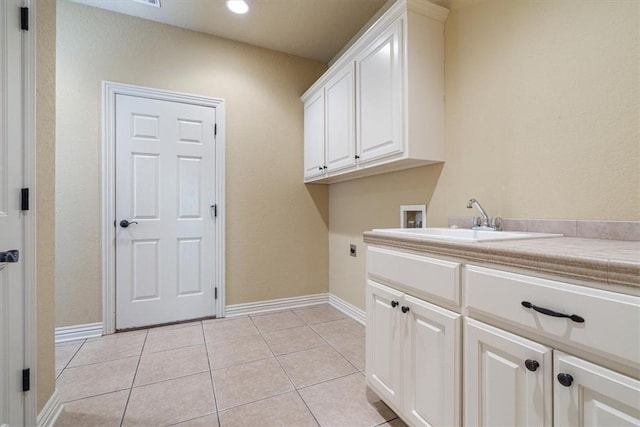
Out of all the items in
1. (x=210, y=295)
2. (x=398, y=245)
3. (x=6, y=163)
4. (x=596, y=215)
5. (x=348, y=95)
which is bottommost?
(x=210, y=295)

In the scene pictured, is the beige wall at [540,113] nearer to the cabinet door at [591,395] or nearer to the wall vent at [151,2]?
the cabinet door at [591,395]

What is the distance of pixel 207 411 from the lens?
4.84 ft

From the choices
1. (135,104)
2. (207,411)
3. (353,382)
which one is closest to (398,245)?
(353,382)

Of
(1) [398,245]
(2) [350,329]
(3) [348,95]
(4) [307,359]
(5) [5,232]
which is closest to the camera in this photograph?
(5) [5,232]

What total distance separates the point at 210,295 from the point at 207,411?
138 centimetres

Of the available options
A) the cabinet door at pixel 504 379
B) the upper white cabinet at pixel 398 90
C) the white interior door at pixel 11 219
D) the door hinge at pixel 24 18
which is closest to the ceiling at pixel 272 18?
the upper white cabinet at pixel 398 90

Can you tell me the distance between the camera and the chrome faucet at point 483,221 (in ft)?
4.87

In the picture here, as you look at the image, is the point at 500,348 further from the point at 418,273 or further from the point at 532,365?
the point at 418,273

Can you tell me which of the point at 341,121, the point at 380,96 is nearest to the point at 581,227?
the point at 380,96

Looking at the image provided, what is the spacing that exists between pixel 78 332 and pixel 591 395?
10.1 feet

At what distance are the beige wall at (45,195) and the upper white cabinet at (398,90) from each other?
67.5 inches

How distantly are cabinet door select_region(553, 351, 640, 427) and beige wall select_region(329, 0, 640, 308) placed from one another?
73cm

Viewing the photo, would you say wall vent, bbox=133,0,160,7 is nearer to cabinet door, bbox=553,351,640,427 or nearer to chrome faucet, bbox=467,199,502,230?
chrome faucet, bbox=467,199,502,230

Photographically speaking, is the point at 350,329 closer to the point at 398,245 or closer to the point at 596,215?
the point at 398,245
